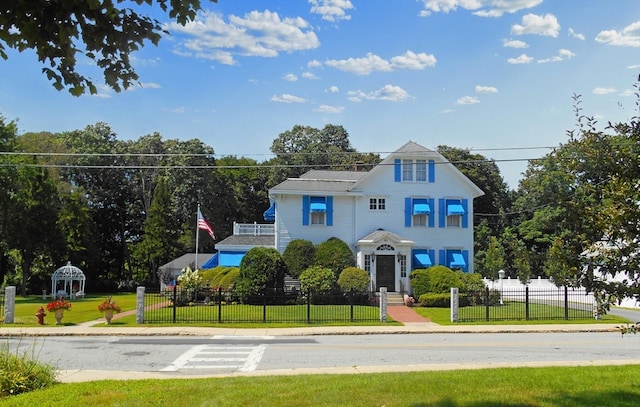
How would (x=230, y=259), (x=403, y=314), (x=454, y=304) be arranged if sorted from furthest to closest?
(x=230, y=259)
(x=403, y=314)
(x=454, y=304)

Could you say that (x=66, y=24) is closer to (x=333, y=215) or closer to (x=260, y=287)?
(x=260, y=287)

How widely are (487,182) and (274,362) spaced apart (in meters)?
59.3

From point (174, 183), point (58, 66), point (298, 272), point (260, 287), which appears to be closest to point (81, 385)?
point (58, 66)

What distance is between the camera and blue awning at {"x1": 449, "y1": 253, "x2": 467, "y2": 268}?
115 ft

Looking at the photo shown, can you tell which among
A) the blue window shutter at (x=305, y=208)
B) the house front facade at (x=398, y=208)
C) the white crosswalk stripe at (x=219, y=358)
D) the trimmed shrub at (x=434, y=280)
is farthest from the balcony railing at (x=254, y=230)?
the white crosswalk stripe at (x=219, y=358)

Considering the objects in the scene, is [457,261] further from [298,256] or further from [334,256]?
[298,256]

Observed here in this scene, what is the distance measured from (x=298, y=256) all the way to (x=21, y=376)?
2444 centimetres

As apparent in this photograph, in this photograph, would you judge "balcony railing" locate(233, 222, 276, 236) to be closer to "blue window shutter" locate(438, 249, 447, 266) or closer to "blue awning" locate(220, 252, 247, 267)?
"blue awning" locate(220, 252, 247, 267)

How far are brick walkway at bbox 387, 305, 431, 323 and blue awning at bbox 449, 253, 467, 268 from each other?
561cm

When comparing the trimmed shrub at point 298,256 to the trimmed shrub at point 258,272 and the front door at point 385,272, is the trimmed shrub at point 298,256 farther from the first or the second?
the front door at point 385,272

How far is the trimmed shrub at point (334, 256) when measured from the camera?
33.1 metres

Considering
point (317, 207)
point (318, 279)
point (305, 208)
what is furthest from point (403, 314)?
point (305, 208)

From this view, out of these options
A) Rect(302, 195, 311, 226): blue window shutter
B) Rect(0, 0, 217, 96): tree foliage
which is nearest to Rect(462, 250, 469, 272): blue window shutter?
Rect(302, 195, 311, 226): blue window shutter

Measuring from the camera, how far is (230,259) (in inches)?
1439
